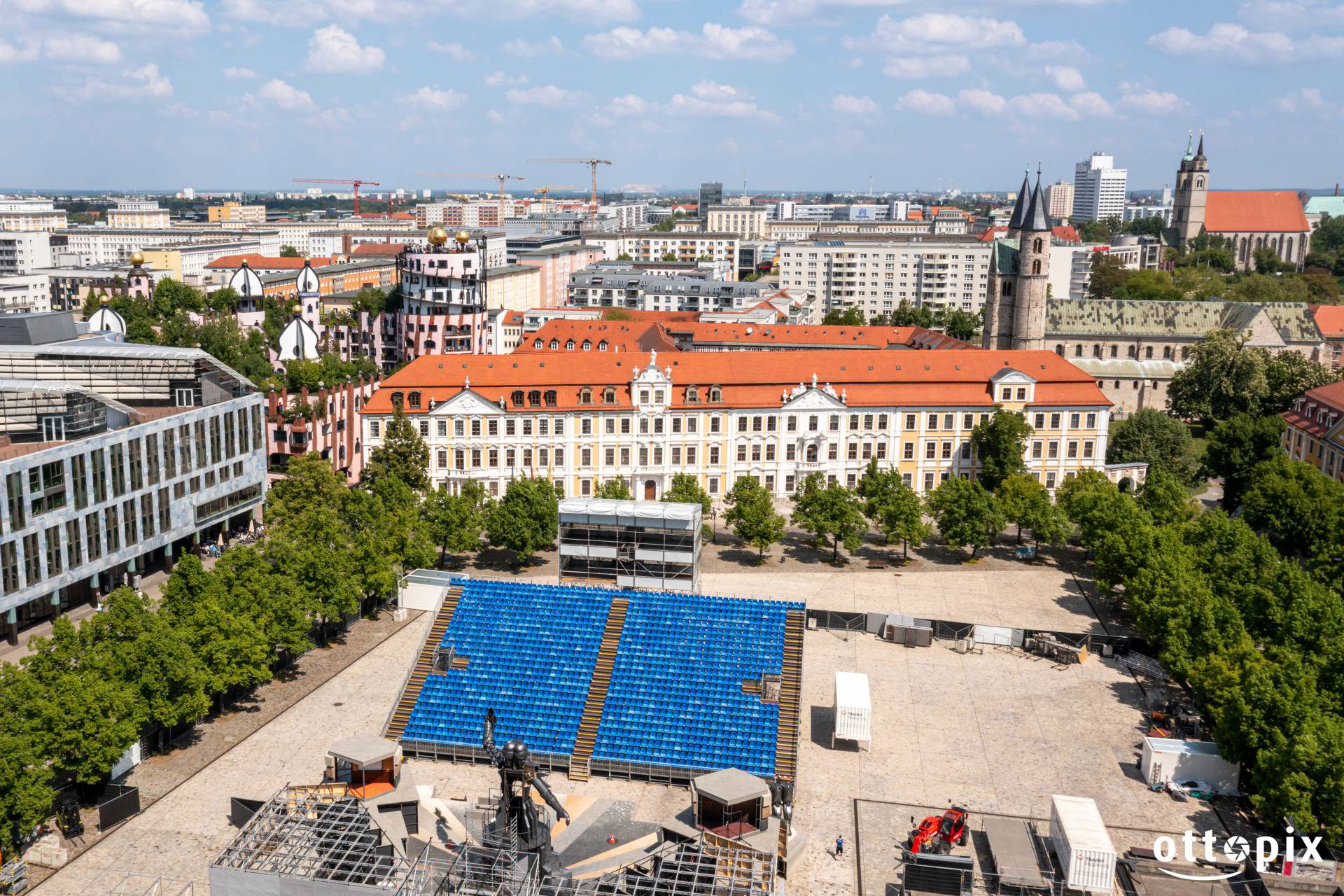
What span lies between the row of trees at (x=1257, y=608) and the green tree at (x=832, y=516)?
14937mm

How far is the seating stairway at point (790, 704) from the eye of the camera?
45.4 m

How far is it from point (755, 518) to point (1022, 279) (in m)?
61.1

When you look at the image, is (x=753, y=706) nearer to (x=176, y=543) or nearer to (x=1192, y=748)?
(x=1192, y=748)

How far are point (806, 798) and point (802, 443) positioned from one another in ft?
153

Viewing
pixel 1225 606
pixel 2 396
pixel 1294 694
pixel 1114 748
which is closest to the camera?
pixel 1294 694

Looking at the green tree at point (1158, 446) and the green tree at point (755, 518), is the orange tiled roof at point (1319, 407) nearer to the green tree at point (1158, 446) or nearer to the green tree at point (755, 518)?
the green tree at point (1158, 446)

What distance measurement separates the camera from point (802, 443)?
8844 cm

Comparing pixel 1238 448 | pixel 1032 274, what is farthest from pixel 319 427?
pixel 1032 274

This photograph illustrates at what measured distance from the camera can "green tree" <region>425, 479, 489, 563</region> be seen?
6994 centimetres

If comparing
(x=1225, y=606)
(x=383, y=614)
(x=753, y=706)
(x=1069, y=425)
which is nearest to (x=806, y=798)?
(x=753, y=706)

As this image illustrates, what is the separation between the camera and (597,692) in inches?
1999

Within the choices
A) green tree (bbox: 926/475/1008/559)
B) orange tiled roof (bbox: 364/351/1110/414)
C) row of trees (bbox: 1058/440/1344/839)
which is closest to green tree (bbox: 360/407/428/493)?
orange tiled roof (bbox: 364/351/1110/414)

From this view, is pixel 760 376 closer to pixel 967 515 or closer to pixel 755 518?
pixel 755 518

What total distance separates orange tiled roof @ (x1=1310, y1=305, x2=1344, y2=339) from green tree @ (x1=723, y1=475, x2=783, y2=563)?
A: 103361 millimetres
